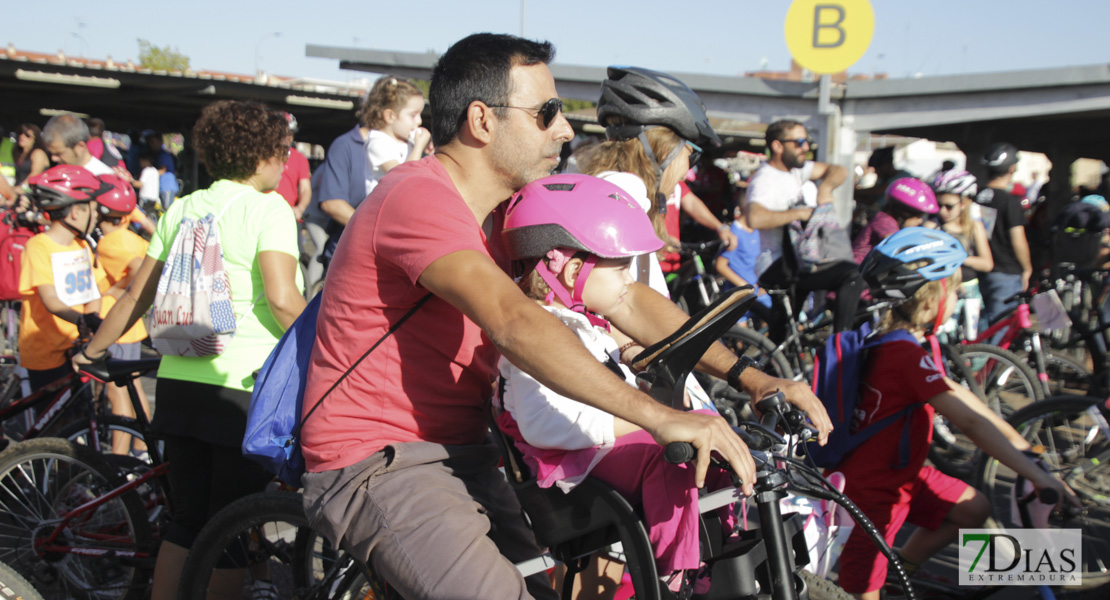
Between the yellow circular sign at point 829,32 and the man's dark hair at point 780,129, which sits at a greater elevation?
the yellow circular sign at point 829,32

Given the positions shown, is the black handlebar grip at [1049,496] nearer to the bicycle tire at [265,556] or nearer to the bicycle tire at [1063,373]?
the bicycle tire at [265,556]

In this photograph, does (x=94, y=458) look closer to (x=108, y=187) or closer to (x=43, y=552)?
(x=43, y=552)

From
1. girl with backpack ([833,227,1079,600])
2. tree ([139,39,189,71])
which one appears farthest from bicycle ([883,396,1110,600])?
tree ([139,39,189,71])

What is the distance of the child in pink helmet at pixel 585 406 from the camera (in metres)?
2.14

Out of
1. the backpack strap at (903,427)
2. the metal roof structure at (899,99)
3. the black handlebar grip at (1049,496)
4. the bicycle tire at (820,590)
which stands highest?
the metal roof structure at (899,99)

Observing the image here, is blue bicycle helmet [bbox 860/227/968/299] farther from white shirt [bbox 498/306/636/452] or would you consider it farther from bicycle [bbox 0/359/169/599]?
bicycle [bbox 0/359/169/599]

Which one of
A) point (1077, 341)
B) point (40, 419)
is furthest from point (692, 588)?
point (1077, 341)

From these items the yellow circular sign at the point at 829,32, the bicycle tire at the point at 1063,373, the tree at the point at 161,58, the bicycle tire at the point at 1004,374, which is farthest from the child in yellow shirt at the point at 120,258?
the tree at the point at 161,58

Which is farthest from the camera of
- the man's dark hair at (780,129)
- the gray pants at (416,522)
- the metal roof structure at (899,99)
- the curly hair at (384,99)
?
the metal roof structure at (899,99)

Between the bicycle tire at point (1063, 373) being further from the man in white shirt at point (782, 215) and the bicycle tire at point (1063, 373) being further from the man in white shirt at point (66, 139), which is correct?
the man in white shirt at point (66, 139)

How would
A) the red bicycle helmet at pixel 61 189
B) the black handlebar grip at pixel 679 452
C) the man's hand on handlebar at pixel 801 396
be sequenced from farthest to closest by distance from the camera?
the red bicycle helmet at pixel 61 189 → the man's hand on handlebar at pixel 801 396 → the black handlebar grip at pixel 679 452

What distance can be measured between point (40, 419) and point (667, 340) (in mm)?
4002

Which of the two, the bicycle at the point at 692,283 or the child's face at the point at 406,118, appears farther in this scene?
the bicycle at the point at 692,283

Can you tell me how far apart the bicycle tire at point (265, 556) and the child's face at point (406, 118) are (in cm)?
341
